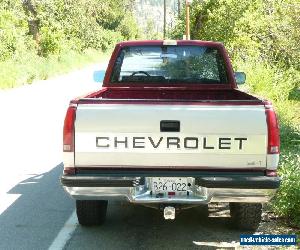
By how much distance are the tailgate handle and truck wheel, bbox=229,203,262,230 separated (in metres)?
1.32

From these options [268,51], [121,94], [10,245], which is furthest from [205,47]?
[268,51]

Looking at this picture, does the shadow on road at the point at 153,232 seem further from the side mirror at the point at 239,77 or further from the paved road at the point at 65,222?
the side mirror at the point at 239,77

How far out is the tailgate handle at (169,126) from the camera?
4527 millimetres

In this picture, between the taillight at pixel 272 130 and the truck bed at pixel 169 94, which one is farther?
the truck bed at pixel 169 94

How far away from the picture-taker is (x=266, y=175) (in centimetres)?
461

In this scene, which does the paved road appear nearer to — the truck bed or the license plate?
the license plate

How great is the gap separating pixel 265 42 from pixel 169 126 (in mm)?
16688

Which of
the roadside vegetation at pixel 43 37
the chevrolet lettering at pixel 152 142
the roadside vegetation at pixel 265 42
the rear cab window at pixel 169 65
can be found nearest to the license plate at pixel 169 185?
the chevrolet lettering at pixel 152 142

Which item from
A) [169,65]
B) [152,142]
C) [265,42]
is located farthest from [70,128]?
[265,42]

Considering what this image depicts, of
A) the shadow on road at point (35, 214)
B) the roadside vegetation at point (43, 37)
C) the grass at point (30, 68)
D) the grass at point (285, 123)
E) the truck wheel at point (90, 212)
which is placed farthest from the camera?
the roadside vegetation at point (43, 37)

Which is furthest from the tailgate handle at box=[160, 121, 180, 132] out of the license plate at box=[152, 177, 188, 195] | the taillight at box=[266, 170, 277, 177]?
the taillight at box=[266, 170, 277, 177]

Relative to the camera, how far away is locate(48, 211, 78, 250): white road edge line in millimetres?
5145

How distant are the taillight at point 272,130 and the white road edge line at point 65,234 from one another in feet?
7.21

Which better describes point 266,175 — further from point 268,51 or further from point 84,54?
point 84,54
